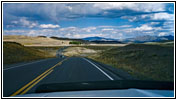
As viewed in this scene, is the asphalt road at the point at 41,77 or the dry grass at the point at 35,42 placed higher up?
the dry grass at the point at 35,42

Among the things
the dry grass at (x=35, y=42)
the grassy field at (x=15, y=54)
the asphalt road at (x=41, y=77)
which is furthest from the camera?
the dry grass at (x=35, y=42)

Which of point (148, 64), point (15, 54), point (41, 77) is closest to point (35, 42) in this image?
point (15, 54)

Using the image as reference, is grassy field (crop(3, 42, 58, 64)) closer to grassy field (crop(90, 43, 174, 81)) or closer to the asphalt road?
grassy field (crop(90, 43, 174, 81))

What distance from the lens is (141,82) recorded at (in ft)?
23.0

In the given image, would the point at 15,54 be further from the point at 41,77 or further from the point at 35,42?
the point at 35,42

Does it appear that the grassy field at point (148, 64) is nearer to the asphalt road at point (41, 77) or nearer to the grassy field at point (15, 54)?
the asphalt road at point (41, 77)

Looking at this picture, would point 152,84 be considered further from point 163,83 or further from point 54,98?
point 54,98

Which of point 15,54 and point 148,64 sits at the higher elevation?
point 15,54

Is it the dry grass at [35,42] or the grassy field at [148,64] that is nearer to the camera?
the grassy field at [148,64]

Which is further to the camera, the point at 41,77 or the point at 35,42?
the point at 35,42

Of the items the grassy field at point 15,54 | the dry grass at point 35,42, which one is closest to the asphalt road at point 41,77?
the grassy field at point 15,54

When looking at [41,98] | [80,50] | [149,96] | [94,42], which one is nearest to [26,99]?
[41,98]

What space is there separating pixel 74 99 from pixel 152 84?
281cm

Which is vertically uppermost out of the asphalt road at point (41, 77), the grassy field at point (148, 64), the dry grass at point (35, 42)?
the dry grass at point (35, 42)
